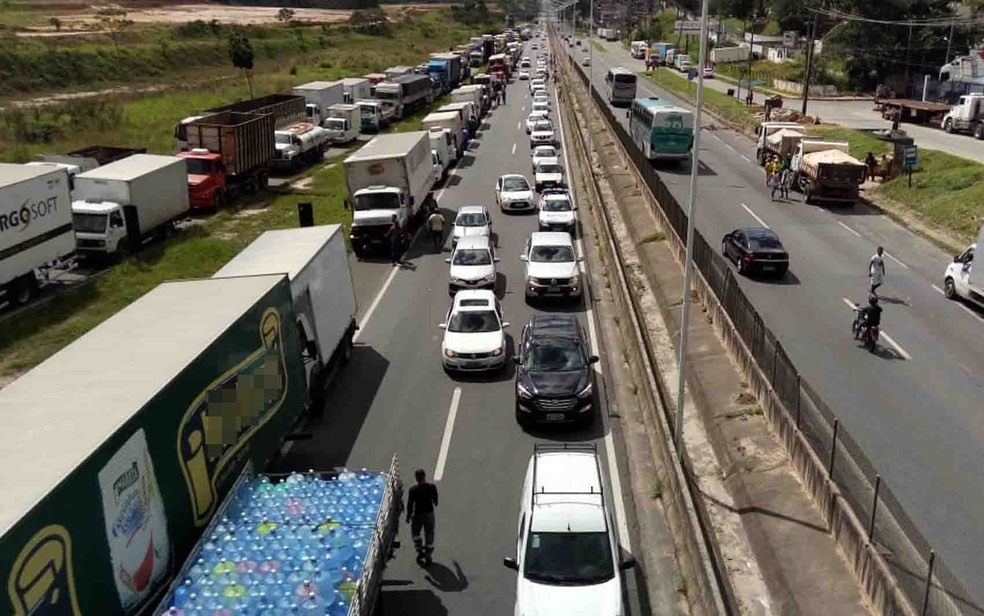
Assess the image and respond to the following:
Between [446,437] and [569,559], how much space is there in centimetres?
603

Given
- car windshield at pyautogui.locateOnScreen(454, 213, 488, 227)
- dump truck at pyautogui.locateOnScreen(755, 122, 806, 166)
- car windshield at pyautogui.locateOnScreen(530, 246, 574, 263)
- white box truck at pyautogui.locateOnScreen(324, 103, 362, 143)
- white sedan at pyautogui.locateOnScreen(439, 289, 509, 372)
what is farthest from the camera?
white box truck at pyautogui.locateOnScreen(324, 103, 362, 143)

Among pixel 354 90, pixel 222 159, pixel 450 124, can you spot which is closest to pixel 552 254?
pixel 222 159

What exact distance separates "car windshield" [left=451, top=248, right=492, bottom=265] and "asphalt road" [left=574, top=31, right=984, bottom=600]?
26.6ft

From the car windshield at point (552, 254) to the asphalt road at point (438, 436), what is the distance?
4.51 ft

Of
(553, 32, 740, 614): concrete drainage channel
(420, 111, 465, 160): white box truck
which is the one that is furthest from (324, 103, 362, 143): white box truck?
(553, 32, 740, 614): concrete drainage channel

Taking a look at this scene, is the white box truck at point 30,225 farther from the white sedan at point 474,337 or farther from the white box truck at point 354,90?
the white box truck at point 354,90

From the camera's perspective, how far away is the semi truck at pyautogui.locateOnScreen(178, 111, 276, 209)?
37562 millimetres

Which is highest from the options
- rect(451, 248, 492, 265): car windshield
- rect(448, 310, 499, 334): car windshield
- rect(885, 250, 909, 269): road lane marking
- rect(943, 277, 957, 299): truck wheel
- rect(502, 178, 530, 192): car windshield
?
rect(502, 178, 530, 192): car windshield

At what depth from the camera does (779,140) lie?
1759 inches

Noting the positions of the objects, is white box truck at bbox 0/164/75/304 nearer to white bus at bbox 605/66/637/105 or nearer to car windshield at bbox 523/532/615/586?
car windshield at bbox 523/532/615/586

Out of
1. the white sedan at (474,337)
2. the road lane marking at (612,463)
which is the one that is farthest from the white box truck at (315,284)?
the road lane marking at (612,463)

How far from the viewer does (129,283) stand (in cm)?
2753

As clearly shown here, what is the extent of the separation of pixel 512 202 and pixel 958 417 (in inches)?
894

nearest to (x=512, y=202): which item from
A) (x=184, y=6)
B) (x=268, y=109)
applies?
(x=268, y=109)
